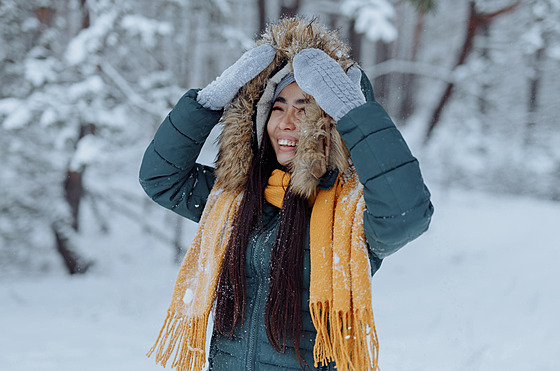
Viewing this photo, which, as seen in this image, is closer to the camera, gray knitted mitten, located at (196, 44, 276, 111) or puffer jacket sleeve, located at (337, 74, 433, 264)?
puffer jacket sleeve, located at (337, 74, 433, 264)

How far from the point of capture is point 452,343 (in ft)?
16.6

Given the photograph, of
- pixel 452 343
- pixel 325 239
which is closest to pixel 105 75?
pixel 452 343

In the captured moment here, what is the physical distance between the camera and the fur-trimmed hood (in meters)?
1.90

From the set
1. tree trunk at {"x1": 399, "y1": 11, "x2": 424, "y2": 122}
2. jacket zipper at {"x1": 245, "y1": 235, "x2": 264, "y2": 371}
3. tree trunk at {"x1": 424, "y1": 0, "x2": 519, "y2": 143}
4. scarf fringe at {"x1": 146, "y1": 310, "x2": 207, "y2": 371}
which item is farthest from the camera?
tree trunk at {"x1": 399, "y1": 11, "x2": 424, "y2": 122}

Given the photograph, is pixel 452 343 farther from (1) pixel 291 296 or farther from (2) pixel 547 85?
(2) pixel 547 85

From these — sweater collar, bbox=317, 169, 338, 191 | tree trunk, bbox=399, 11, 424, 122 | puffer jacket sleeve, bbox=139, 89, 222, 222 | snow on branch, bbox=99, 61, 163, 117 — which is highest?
tree trunk, bbox=399, 11, 424, 122

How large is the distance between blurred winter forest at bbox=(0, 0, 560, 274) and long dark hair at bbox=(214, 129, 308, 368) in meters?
2.92

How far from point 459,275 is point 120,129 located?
17.1 ft

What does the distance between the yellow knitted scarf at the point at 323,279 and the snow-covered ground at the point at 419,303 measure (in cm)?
263

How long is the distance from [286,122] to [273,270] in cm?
60

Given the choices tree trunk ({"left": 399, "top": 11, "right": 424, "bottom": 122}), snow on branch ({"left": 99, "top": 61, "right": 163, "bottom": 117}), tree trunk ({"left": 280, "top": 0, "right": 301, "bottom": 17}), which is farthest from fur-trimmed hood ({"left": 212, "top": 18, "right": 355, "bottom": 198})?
tree trunk ({"left": 399, "top": 11, "right": 424, "bottom": 122})

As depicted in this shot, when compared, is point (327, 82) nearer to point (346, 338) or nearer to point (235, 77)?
point (235, 77)

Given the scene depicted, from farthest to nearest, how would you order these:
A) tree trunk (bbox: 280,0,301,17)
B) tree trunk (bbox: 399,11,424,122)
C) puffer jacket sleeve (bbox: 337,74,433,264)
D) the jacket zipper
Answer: tree trunk (bbox: 399,11,424,122) < tree trunk (bbox: 280,0,301,17) < the jacket zipper < puffer jacket sleeve (bbox: 337,74,433,264)

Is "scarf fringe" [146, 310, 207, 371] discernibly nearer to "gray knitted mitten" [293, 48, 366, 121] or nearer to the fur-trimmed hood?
the fur-trimmed hood
